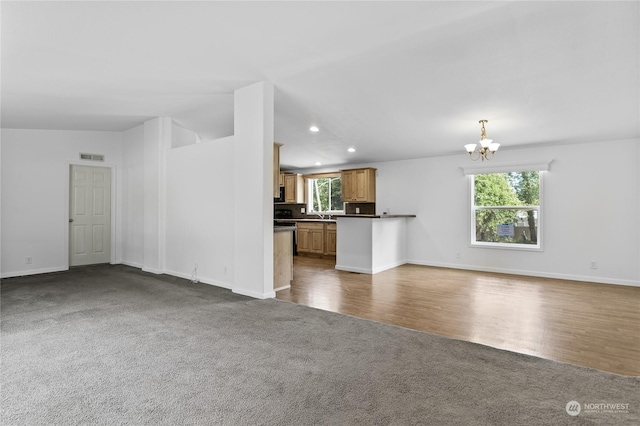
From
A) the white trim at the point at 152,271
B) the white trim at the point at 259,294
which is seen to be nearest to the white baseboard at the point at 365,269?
the white trim at the point at 259,294

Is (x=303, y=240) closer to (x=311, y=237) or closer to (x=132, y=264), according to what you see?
(x=311, y=237)

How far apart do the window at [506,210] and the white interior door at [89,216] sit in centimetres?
743

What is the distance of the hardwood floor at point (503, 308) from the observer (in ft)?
9.00

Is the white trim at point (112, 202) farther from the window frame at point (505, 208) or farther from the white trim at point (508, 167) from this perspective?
the window frame at point (505, 208)

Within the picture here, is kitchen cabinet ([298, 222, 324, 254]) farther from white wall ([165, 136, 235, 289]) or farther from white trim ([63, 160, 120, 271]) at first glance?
white trim ([63, 160, 120, 271])

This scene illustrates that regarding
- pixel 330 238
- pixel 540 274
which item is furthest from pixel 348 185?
pixel 540 274

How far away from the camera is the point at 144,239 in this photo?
19.7 ft

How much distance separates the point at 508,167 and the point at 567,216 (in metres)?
1.28

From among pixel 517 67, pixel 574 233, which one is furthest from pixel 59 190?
pixel 574 233

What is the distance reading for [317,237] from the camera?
8406 mm

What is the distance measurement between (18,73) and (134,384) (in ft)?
11.7

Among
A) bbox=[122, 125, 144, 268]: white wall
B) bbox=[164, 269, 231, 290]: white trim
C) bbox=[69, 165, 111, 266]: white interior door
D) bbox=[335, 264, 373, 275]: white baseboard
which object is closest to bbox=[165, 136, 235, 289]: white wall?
bbox=[164, 269, 231, 290]: white trim

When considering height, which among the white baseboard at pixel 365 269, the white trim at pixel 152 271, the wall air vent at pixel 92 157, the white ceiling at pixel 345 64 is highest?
the white ceiling at pixel 345 64

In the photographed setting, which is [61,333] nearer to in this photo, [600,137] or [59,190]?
[59,190]
